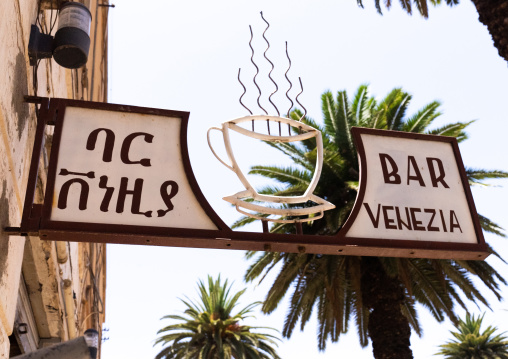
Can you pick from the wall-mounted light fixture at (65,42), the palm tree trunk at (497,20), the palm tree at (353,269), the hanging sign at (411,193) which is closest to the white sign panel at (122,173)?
the wall-mounted light fixture at (65,42)

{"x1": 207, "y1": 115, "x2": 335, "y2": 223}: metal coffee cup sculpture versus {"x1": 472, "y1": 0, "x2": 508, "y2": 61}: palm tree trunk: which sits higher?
{"x1": 472, "y1": 0, "x2": 508, "y2": 61}: palm tree trunk

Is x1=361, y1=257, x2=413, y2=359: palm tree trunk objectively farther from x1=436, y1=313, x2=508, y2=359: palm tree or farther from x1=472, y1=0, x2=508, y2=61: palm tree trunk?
x1=436, y1=313, x2=508, y2=359: palm tree

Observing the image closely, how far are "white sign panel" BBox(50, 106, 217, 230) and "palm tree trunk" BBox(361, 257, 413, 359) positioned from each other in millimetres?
11171

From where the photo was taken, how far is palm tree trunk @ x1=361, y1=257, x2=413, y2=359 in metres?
14.1

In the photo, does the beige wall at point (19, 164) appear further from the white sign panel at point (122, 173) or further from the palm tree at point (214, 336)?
the palm tree at point (214, 336)

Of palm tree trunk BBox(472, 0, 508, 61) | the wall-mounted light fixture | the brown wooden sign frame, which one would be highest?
palm tree trunk BBox(472, 0, 508, 61)

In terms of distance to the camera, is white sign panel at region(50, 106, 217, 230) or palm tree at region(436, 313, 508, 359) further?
palm tree at region(436, 313, 508, 359)

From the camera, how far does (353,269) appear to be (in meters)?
15.4

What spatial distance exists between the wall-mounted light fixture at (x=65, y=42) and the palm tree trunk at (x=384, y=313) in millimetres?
11214

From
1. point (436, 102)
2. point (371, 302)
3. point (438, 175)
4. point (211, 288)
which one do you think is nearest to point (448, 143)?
point (438, 175)

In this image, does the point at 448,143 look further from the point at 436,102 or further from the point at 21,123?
the point at 436,102

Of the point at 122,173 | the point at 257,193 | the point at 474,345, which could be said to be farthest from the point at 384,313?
the point at 474,345

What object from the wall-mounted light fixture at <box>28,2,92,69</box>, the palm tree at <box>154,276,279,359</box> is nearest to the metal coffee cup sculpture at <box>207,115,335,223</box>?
the wall-mounted light fixture at <box>28,2,92,69</box>

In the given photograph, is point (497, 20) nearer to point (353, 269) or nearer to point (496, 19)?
point (496, 19)
